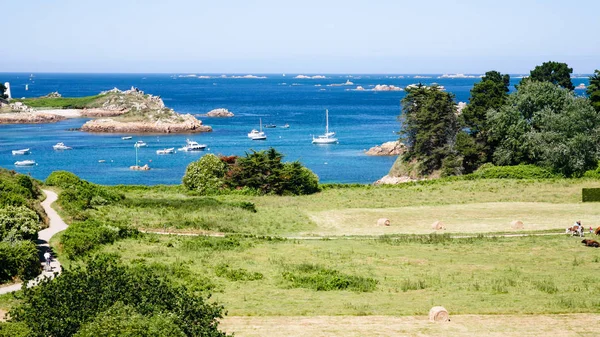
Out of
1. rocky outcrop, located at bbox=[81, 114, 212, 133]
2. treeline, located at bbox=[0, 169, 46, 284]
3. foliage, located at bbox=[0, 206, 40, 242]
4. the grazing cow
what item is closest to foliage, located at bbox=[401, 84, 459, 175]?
the grazing cow

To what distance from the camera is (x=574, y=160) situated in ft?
213

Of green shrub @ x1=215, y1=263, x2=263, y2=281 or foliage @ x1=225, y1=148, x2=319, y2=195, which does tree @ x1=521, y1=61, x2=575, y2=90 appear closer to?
foliage @ x1=225, y1=148, x2=319, y2=195

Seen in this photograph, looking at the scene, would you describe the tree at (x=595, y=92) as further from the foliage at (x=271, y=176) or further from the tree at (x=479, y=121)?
the foliage at (x=271, y=176)

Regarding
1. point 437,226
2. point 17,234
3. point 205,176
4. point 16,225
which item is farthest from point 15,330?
point 205,176

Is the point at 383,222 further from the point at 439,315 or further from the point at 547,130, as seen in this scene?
the point at 547,130

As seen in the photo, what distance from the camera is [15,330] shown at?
679 inches

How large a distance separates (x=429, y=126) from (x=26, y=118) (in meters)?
140

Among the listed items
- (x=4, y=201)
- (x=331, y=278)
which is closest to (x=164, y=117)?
(x=4, y=201)

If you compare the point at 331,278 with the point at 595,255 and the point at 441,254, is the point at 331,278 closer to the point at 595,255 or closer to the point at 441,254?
the point at 441,254

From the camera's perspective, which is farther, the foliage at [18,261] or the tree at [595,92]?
the tree at [595,92]

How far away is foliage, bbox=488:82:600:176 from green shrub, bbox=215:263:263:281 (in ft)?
144

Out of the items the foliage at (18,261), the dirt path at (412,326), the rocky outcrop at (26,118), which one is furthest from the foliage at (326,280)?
the rocky outcrop at (26,118)

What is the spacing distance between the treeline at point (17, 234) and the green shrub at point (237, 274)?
7.98m

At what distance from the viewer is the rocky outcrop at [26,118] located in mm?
184875
